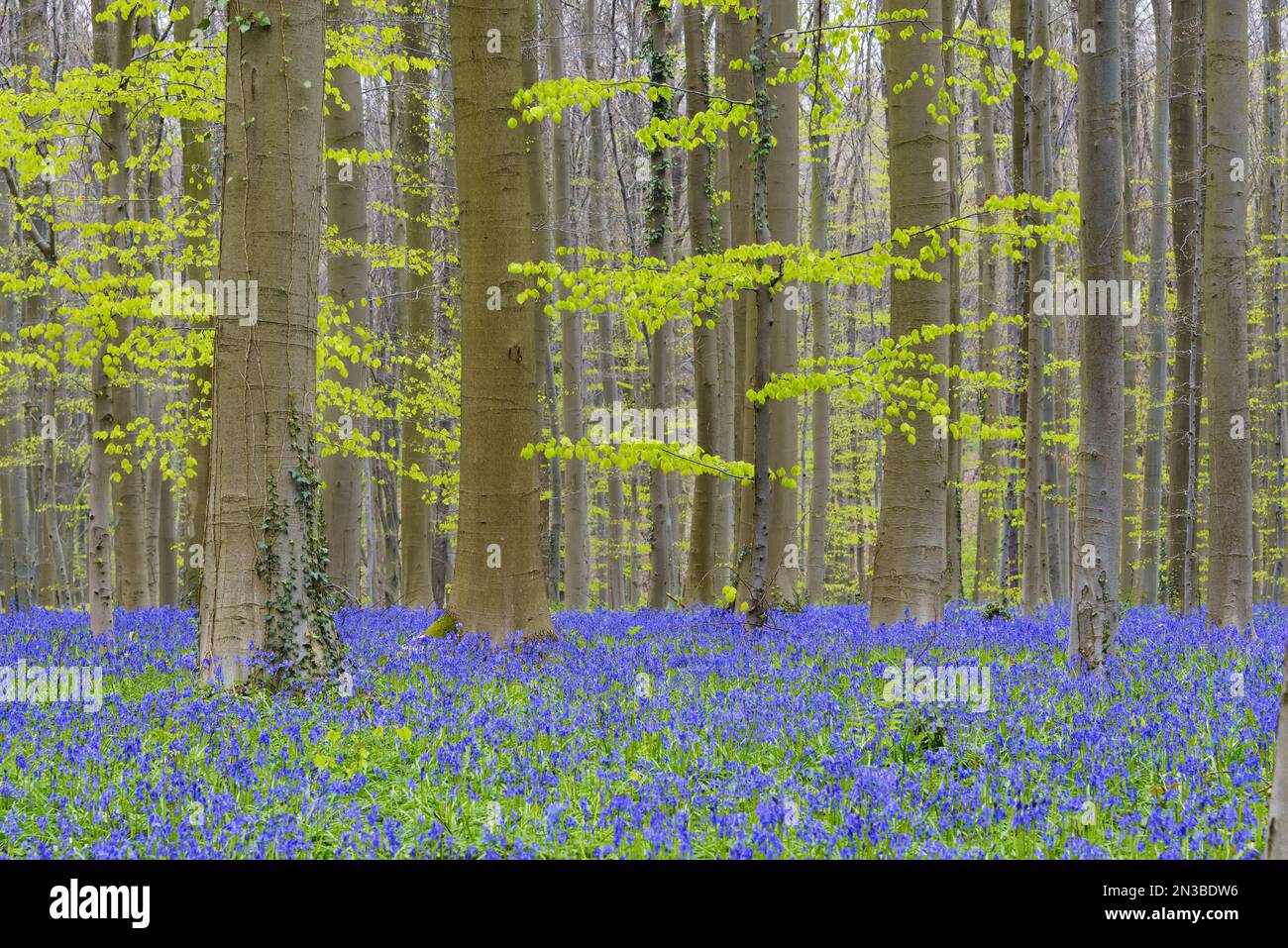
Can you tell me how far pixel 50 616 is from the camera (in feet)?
40.7

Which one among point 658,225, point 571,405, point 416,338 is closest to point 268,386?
point 658,225

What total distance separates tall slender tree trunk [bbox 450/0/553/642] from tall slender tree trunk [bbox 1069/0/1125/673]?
4.55 metres

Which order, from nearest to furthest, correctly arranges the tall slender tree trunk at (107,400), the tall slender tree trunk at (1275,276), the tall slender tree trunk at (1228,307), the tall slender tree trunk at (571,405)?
the tall slender tree trunk at (107,400), the tall slender tree trunk at (1228,307), the tall slender tree trunk at (571,405), the tall slender tree trunk at (1275,276)

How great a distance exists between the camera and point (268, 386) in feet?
23.1

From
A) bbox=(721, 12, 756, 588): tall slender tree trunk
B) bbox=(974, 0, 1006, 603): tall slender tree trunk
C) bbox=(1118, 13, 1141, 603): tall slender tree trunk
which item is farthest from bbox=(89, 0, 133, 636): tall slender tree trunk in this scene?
bbox=(1118, 13, 1141, 603): tall slender tree trunk

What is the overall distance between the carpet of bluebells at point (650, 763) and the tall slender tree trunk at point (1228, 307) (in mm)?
2242

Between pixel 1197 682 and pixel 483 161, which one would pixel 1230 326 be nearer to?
pixel 1197 682

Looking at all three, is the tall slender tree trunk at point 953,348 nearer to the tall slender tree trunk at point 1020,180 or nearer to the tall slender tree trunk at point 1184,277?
the tall slender tree trunk at point 1020,180

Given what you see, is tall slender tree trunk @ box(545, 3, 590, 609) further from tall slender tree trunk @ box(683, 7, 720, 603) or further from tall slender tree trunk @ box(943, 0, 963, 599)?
tall slender tree trunk @ box(943, 0, 963, 599)

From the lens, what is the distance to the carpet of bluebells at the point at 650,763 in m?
4.25

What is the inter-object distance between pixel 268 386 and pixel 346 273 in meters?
7.32

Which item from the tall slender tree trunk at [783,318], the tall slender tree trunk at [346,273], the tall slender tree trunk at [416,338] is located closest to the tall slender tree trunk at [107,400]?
the tall slender tree trunk at [346,273]

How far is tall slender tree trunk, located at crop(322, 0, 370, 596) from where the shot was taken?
43.9 feet

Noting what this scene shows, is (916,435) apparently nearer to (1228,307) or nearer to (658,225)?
(1228,307)
